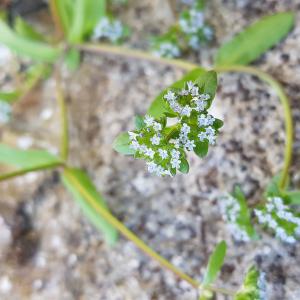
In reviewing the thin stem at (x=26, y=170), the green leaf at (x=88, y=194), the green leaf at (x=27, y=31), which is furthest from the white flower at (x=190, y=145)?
the green leaf at (x=27, y=31)

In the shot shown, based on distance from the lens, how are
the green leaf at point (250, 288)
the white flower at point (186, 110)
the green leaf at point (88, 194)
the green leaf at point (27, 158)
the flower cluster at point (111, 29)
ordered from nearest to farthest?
the white flower at point (186, 110)
the green leaf at point (250, 288)
the green leaf at point (88, 194)
the green leaf at point (27, 158)
the flower cluster at point (111, 29)

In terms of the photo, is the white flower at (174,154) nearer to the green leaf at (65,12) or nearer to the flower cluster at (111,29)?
the flower cluster at (111,29)

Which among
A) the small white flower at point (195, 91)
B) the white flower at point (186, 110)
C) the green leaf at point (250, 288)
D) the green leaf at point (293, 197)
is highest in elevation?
the small white flower at point (195, 91)

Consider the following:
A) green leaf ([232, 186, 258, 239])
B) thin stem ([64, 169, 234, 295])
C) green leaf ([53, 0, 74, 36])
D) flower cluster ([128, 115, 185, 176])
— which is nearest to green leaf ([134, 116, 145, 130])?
flower cluster ([128, 115, 185, 176])

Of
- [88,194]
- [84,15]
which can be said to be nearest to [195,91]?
[88,194]

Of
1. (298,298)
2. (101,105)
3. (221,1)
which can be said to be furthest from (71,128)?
(298,298)

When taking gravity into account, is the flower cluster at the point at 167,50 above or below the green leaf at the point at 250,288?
above
